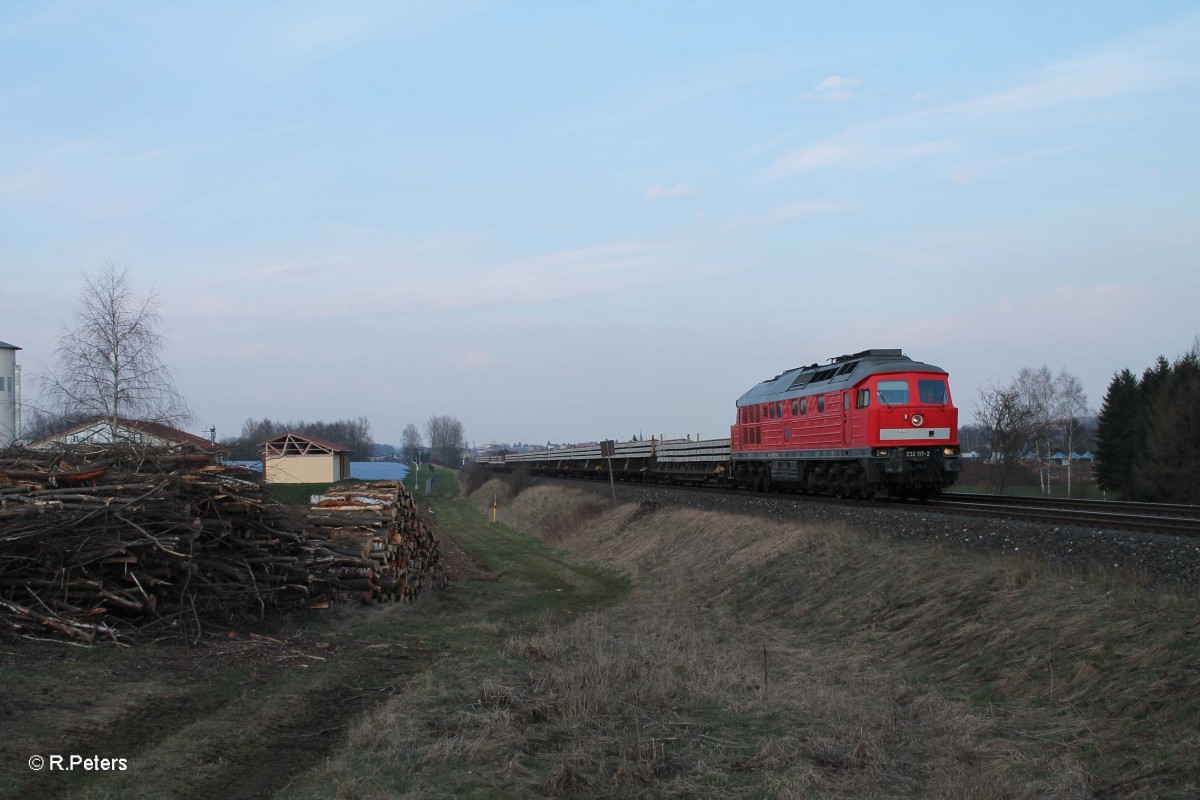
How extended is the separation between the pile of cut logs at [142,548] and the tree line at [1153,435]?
137ft

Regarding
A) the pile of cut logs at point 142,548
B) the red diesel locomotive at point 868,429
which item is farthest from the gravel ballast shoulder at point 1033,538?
the pile of cut logs at point 142,548

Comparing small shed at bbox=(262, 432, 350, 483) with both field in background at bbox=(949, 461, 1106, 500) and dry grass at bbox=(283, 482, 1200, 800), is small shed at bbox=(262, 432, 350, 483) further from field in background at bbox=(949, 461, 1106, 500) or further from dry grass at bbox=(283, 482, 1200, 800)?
dry grass at bbox=(283, 482, 1200, 800)

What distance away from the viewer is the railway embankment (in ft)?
22.6

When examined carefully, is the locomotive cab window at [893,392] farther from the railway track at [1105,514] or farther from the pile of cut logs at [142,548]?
the pile of cut logs at [142,548]

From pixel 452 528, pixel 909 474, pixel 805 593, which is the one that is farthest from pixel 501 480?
pixel 805 593

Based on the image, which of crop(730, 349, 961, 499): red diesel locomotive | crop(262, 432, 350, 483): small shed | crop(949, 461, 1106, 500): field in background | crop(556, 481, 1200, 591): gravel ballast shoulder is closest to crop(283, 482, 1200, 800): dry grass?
crop(556, 481, 1200, 591): gravel ballast shoulder

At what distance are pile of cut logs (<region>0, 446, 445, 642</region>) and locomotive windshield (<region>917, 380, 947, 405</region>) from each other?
570 inches

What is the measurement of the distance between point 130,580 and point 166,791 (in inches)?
208

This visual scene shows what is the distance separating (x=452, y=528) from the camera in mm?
40188

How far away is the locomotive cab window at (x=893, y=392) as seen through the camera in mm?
21938

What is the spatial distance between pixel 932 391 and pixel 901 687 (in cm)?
1399

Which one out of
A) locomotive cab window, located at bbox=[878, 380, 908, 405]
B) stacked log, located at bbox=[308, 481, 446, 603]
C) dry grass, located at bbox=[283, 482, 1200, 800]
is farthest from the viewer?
locomotive cab window, located at bbox=[878, 380, 908, 405]

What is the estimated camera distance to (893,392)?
22.0 metres

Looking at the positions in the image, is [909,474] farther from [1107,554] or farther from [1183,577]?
[1183,577]
